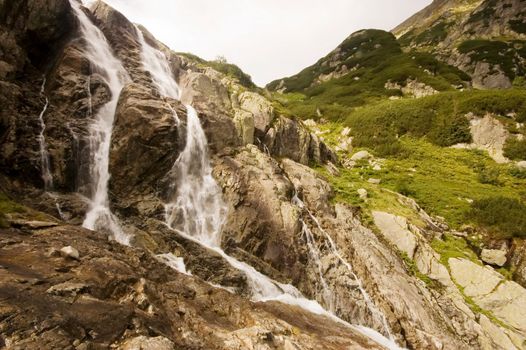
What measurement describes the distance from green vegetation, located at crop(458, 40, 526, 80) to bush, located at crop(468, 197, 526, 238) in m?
50.5

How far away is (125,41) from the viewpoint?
27859mm

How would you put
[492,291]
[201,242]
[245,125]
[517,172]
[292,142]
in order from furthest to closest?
[517,172] → [292,142] → [245,125] → [492,291] → [201,242]

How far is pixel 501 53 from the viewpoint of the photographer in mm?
67250

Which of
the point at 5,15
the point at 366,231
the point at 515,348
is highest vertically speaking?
the point at 5,15

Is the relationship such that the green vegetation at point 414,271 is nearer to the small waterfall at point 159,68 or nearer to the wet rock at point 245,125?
the wet rock at point 245,125

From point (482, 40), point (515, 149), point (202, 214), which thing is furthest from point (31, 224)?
point (482, 40)

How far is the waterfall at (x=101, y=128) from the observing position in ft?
56.6

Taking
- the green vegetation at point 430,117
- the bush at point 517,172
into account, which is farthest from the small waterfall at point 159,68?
the bush at point 517,172

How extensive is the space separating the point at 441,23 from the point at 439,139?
78812mm

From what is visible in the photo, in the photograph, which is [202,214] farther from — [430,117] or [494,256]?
[430,117]

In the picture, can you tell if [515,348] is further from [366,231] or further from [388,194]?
[388,194]

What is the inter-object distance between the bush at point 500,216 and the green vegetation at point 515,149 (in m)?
15.9

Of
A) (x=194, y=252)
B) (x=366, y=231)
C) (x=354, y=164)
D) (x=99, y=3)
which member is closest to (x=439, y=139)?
(x=354, y=164)

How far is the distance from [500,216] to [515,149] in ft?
63.5
